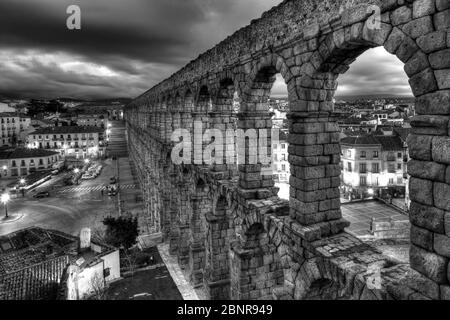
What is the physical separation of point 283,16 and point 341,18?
104 inches

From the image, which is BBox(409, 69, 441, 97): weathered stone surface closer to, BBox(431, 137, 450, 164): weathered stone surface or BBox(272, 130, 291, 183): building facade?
BBox(431, 137, 450, 164): weathered stone surface

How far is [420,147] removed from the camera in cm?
530

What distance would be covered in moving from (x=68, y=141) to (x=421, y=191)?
8777cm

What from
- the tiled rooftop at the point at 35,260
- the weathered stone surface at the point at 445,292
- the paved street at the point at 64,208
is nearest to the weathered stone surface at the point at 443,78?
the weathered stone surface at the point at 445,292

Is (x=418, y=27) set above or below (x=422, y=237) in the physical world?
above

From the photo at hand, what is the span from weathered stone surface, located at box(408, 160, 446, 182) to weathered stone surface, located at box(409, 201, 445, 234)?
1.59ft

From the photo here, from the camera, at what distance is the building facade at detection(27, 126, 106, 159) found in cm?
8069

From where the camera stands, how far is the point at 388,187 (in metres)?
42.3

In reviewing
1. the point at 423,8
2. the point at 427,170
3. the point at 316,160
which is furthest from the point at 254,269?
the point at 423,8

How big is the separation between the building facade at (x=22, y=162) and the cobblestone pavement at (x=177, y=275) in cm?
5497

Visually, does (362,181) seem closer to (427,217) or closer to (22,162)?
(427,217)

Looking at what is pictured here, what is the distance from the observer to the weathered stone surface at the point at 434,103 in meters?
4.86

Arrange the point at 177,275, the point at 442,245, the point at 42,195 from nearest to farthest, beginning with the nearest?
the point at 442,245
the point at 177,275
the point at 42,195
